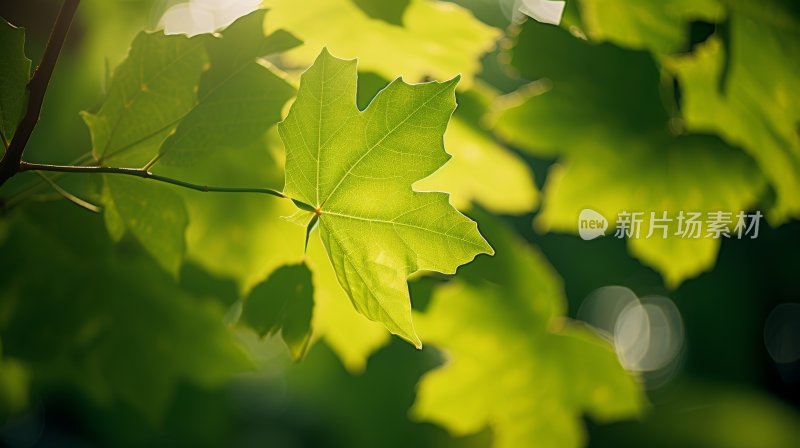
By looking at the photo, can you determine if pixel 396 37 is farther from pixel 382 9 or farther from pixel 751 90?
pixel 751 90

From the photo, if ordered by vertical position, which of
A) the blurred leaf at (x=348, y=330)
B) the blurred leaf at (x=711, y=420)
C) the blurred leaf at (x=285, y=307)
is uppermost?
the blurred leaf at (x=285, y=307)

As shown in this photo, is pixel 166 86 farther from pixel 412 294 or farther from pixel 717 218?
pixel 717 218

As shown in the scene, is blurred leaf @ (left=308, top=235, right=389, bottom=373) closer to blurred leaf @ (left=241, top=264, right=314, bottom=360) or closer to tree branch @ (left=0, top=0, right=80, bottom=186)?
blurred leaf @ (left=241, top=264, right=314, bottom=360)

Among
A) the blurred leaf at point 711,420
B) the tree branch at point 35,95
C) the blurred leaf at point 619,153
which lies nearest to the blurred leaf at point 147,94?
the tree branch at point 35,95

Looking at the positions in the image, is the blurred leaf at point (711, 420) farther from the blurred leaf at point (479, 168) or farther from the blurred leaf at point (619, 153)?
the blurred leaf at point (479, 168)

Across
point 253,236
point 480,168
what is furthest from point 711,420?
point 253,236

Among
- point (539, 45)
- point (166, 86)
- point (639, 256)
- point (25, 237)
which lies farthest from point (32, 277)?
point (639, 256)
